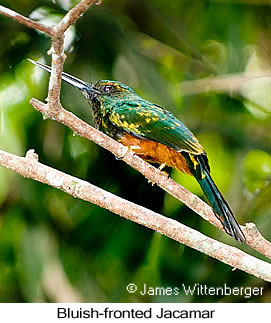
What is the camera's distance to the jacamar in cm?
159

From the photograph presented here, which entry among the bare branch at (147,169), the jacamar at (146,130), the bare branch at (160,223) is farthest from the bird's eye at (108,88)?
the bare branch at (160,223)

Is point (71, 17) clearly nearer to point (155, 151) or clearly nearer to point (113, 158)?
point (155, 151)

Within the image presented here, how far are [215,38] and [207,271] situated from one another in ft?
3.11

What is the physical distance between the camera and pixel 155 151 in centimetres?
170

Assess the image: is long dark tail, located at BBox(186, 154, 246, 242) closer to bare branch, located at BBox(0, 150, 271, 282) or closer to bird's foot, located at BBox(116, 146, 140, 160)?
bare branch, located at BBox(0, 150, 271, 282)

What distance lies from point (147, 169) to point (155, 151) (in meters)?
0.11

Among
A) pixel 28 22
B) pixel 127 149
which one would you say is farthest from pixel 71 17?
pixel 127 149

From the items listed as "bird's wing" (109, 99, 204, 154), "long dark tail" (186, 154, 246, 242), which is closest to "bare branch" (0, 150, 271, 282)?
"long dark tail" (186, 154, 246, 242)

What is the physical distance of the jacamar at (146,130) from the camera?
1594mm

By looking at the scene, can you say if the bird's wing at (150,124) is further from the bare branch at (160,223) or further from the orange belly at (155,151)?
the bare branch at (160,223)

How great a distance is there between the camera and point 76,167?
2174 millimetres

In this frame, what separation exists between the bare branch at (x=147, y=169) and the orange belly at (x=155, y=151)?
0.06m

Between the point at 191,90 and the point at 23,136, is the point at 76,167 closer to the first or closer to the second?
the point at 23,136
